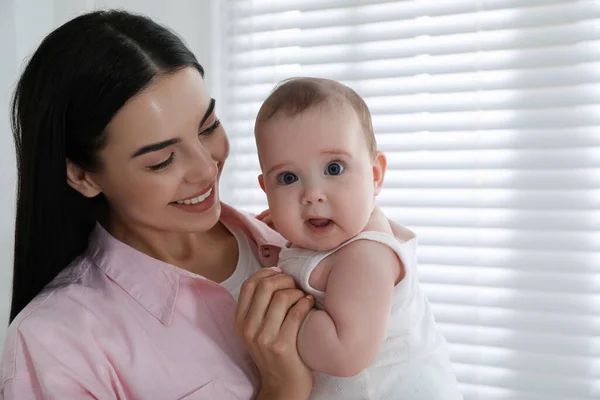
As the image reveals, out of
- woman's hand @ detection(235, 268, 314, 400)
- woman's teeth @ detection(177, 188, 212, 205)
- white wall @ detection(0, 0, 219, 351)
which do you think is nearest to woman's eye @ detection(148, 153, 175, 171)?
woman's teeth @ detection(177, 188, 212, 205)

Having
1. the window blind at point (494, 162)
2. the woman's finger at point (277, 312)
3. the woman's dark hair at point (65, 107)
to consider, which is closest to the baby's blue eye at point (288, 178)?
the woman's finger at point (277, 312)

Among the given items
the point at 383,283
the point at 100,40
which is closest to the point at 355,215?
the point at 383,283

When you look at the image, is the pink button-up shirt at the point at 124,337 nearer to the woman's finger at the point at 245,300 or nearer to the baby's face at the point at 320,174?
the woman's finger at the point at 245,300

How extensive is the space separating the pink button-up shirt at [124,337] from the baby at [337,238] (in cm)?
23

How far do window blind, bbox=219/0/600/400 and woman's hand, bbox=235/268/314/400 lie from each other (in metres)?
1.03

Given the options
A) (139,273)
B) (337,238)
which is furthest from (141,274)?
(337,238)

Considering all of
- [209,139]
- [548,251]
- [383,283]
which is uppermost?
[209,139]

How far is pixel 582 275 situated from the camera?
1885 millimetres

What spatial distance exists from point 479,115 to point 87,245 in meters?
1.33

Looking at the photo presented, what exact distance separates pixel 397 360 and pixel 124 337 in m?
0.57

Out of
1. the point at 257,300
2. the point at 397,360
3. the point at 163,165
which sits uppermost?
the point at 163,165

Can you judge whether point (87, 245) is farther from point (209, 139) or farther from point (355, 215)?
point (355, 215)

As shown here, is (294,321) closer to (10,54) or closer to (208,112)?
(208,112)

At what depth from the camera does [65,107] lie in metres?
1.21
